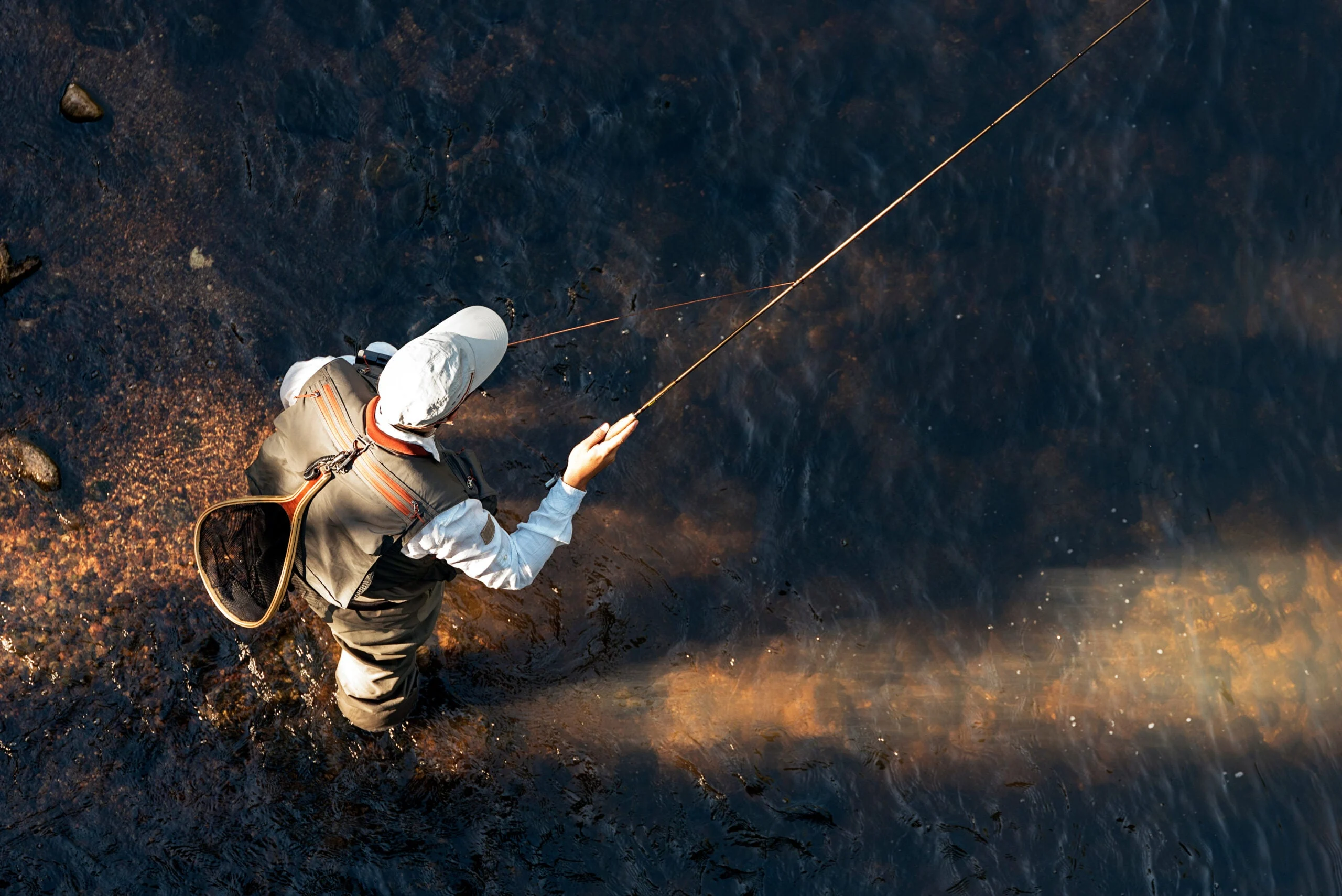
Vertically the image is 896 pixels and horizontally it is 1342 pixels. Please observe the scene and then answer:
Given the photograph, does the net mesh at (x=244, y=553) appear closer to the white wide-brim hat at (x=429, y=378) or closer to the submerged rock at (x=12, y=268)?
the white wide-brim hat at (x=429, y=378)

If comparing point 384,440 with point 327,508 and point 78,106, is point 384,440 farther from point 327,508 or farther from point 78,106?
point 78,106

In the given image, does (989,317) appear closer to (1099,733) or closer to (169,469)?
(1099,733)

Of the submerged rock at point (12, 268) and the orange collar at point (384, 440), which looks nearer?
the orange collar at point (384, 440)

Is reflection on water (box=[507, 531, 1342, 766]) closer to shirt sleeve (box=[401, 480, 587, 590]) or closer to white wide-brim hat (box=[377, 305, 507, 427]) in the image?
shirt sleeve (box=[401, 480, 587, 590])

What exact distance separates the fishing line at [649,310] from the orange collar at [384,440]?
2364 mm

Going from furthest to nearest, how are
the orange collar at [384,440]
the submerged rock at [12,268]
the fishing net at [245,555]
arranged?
the submerged rock at [12,268] → the fishing net at [245,555] → the orange collar at [384,440]

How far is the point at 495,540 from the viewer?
11.1ft

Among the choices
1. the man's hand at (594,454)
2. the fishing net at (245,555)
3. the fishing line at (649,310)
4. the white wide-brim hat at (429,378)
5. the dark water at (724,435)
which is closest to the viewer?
the white wide-brim hat at (429,378)

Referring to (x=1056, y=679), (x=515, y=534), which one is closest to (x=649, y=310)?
(x=515, y=534)

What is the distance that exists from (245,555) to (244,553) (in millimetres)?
14

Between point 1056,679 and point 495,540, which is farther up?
point 495,540

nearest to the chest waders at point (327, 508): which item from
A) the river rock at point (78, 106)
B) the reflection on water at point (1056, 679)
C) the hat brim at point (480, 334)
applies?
the hat brim at point (480, 334)

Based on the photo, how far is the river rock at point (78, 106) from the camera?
17.9 feet

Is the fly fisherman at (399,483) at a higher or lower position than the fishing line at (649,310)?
higher
